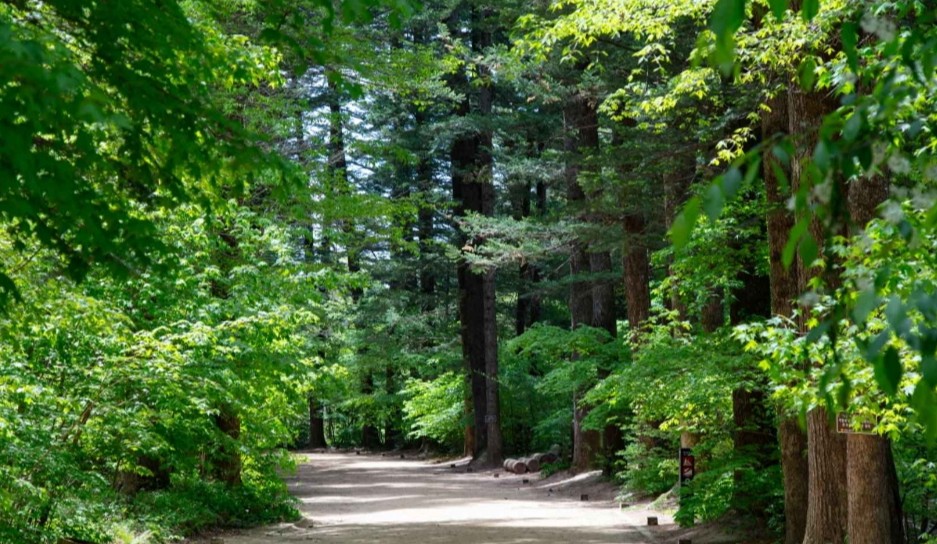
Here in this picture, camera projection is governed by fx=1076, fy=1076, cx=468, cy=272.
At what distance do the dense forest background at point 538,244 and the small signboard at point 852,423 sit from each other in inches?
1.2

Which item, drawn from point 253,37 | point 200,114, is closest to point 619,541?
point 253,37

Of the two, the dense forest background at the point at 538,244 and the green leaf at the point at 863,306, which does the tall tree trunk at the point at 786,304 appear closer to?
the dense forest background at the point at 538,244

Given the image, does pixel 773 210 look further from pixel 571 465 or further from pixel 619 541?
pixel 571 465

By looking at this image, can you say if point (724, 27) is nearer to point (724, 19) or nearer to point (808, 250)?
point (724, 19)

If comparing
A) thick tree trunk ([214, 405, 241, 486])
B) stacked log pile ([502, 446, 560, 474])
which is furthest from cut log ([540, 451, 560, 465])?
thick tree trunk ([214, 405, 241, 486])

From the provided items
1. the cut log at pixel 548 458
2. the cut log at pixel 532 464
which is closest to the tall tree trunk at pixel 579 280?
the cut log at pixel 532 464

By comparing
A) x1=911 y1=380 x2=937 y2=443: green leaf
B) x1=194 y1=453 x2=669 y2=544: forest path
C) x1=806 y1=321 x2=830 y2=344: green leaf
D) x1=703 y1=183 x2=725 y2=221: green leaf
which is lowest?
x1=194 y1=453 x2=669 y2=544: forest path

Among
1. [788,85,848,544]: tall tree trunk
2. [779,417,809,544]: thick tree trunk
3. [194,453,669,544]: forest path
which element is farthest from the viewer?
[194,453,669,544]: forest path

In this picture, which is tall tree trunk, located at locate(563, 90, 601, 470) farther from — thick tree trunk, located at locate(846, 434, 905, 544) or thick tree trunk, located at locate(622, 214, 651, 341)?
thick tree trunk, located at locate(846, 434, 905, 544)

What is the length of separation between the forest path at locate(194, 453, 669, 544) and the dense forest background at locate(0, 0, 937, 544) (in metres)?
1.07

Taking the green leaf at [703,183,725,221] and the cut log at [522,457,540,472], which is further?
the cut log at [522,457,540,472]

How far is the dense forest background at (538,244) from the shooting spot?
3893 millimetres

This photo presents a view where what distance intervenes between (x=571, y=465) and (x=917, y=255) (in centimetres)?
2319

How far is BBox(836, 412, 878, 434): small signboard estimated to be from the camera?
820 centimetres
